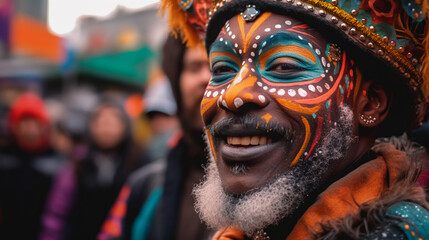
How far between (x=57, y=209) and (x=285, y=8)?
3.40 metres

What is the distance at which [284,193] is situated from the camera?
1.68 metres

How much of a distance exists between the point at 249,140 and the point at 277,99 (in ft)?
0.64

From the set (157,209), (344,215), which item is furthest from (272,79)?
(157,209)

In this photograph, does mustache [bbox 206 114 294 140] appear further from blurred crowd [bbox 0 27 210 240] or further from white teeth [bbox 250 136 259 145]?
blurred crowd [bbox 0 27 210 240]

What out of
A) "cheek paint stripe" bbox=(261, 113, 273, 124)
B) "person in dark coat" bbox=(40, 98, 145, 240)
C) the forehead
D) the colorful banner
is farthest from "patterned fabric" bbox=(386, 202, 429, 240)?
the colorful banner

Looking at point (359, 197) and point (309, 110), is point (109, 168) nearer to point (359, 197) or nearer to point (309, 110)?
point (309, 110)

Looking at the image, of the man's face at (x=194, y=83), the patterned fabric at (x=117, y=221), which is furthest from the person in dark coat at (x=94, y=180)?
the man's face at (x=194, y=83)

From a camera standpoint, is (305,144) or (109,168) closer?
(305,144)

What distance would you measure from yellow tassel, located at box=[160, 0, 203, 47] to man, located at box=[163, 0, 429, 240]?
0.47 m

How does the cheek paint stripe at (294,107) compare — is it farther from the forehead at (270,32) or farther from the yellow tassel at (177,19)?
the yellow tassel at (177,19)

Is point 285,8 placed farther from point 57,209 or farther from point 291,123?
point 57,209

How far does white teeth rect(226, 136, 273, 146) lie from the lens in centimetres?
174

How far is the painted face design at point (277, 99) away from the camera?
5.60ft

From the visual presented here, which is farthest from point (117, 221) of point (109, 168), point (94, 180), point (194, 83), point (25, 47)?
point (25, 47)
